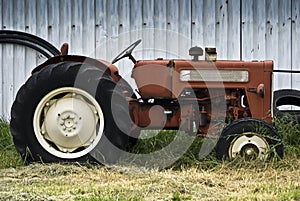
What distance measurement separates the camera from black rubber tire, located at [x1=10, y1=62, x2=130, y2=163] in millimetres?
5297

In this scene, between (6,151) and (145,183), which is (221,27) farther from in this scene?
(145,183)

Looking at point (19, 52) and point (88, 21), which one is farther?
point (19, 52)

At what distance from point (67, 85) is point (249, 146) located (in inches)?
65.5

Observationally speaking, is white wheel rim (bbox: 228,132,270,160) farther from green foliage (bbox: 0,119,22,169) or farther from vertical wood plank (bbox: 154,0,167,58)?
vertical wood plank (bbox: 154,0,167,58)

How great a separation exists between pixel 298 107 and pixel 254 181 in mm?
3205

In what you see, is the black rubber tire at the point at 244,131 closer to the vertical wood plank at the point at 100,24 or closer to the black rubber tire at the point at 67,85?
the black rubber tire at the point at 67,85

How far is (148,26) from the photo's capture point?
7.94 metres

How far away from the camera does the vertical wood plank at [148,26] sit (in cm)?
792

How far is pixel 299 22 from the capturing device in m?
7.96

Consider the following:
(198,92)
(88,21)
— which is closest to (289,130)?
(198,92)

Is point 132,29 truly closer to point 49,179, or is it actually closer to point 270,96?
point 270,96

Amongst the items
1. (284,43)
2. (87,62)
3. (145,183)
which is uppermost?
(284,43)

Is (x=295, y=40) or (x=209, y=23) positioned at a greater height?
(x=209, y=23)

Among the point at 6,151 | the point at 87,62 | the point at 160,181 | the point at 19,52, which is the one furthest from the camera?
the point at 19,52
